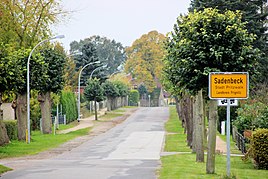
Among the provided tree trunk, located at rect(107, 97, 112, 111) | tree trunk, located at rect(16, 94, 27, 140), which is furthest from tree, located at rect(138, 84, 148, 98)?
tree trunk, located at rect(16, 94, 27, 140)

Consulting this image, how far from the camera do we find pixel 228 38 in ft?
53.3

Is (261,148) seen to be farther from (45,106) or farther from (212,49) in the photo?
(45,106)

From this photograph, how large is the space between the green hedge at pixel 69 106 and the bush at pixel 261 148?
136 feet

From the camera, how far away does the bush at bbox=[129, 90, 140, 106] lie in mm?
123062

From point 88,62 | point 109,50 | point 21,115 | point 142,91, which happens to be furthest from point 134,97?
point 21,115

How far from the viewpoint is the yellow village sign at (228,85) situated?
1497 centimetres

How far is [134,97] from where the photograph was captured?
12400cm

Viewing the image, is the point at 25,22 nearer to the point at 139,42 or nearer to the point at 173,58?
the point at 173,58

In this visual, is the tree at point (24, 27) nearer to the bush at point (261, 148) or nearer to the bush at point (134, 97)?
the bush at point (261, 148)

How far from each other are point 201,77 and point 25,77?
2435 centimetres

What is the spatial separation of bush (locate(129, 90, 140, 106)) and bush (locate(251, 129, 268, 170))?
10075cm

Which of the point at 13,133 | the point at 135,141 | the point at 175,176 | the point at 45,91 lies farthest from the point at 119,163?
the point at 45,91

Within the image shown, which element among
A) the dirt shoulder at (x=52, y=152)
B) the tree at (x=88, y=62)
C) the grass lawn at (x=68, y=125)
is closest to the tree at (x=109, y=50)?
the tree at (x=88, y=62)

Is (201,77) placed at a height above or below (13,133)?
above
